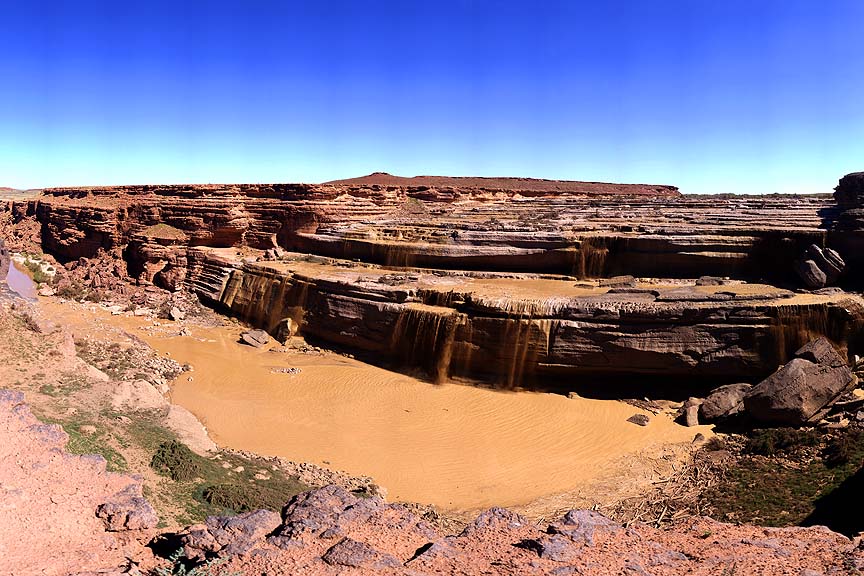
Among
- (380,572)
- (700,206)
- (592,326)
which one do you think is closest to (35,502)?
(380,572)

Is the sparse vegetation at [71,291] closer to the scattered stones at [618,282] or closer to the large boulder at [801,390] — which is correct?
the scattered stones at [618,282]

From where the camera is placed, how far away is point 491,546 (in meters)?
5.06

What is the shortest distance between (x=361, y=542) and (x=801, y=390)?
9.50 meters

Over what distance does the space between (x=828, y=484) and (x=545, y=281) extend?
35.6 ft

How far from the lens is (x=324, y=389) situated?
13.9 m

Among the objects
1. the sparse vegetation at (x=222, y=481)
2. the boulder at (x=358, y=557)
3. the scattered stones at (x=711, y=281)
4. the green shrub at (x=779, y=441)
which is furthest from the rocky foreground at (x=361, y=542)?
the scattered stones at (x=711, y=281)

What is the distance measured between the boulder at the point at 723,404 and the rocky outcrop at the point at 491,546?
259 inches

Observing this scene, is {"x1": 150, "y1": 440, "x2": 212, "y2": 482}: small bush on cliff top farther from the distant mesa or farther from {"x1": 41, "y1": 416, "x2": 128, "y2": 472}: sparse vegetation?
the distant mesa

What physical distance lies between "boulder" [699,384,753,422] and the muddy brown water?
1.49 feet

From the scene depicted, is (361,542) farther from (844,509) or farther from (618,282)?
(618,282)

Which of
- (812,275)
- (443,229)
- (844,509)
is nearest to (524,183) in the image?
(443,229)

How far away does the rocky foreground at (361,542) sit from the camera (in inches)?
185

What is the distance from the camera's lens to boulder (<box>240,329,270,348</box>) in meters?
17.6

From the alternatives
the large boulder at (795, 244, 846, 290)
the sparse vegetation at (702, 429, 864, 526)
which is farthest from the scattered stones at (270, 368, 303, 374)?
the large boulder at (795, 244, 846, 290)
